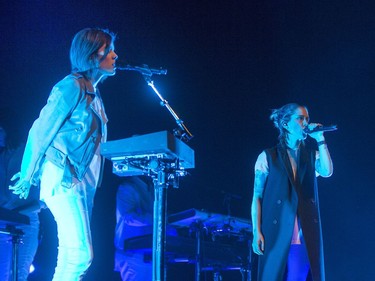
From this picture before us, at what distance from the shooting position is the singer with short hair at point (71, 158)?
104 inches

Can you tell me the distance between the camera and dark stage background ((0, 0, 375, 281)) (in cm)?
579

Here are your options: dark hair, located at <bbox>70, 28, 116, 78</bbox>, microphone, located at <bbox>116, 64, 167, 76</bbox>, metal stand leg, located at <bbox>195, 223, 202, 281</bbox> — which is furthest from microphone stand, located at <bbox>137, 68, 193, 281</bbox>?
metal stand leg, located at <bbox>195, 223, 202, 281</bbox>

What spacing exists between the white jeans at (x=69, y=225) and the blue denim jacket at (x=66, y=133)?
0.19 ft


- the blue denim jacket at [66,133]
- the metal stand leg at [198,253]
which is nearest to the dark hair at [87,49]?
the blue denim jacket at [66,133]

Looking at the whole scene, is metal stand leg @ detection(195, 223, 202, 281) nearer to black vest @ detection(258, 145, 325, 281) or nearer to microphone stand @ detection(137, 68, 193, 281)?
black vest @ detection(258, 145, 325, 281)

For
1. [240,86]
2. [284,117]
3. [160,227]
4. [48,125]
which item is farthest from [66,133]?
[240,86]

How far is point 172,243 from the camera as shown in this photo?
4.92 metres

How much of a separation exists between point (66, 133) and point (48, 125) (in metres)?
0.14

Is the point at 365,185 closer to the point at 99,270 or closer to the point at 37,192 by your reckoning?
the point at 99,270

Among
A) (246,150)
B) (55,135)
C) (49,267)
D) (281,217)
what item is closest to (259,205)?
(281,217)

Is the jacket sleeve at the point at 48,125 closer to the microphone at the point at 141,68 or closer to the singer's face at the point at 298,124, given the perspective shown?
the microphone at the point at 141,68

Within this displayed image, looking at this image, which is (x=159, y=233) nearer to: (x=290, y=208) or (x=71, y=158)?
(x=71, y=158)

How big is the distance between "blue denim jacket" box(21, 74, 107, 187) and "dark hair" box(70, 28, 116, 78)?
119mm

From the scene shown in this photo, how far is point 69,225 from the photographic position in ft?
8.67
